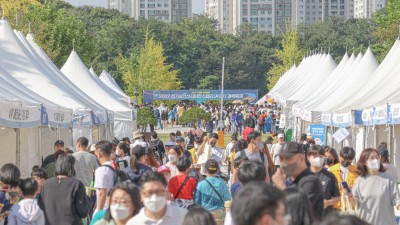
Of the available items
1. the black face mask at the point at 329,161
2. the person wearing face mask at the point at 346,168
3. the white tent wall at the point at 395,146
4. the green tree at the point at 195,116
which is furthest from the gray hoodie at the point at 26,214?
the green tree at the point at 195,116

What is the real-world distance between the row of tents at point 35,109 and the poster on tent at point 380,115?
6.60 metres

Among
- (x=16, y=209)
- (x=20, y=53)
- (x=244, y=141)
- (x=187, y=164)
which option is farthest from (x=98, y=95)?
(x=16, y=209)

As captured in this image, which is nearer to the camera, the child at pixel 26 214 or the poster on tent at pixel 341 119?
the child at pixel 26 214

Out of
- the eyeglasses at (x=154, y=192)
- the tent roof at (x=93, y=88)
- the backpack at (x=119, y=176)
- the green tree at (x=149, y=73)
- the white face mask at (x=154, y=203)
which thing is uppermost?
the green tree at (x=149, y=73)

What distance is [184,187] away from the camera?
Result: 1191 cm

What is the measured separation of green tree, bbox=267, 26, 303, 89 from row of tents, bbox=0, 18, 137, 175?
2932 inches

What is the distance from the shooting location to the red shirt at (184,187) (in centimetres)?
1188

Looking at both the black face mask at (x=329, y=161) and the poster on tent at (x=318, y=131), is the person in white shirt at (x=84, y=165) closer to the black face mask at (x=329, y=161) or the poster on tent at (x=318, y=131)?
the black face mask at (x=329, y=161)

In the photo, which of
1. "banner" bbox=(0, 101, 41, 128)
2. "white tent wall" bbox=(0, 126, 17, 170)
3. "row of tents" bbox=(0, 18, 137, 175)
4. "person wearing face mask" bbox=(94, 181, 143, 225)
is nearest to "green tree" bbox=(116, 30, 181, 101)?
"row of tents" bbox=(0, 18, 137, 175)

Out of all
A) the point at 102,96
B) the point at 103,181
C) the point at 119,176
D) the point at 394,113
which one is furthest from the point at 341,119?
the point at 103,181

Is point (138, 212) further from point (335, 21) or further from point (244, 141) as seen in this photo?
point (335, 21)

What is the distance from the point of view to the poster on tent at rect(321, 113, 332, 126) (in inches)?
1103

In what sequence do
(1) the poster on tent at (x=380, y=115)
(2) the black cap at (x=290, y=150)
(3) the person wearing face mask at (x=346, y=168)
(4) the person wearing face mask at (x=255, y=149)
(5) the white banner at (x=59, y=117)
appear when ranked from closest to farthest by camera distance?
(2) the black cap at (x=290, y=150) → (3) the person wearing face mask at (x=346, y=168) → (4) the person wearing face mask at (x=255, y=149) → (5) the white banner at (x=59, y=117) → (1) the poster on tent at (x=380, y=115)

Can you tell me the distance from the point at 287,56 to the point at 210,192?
330 feet
